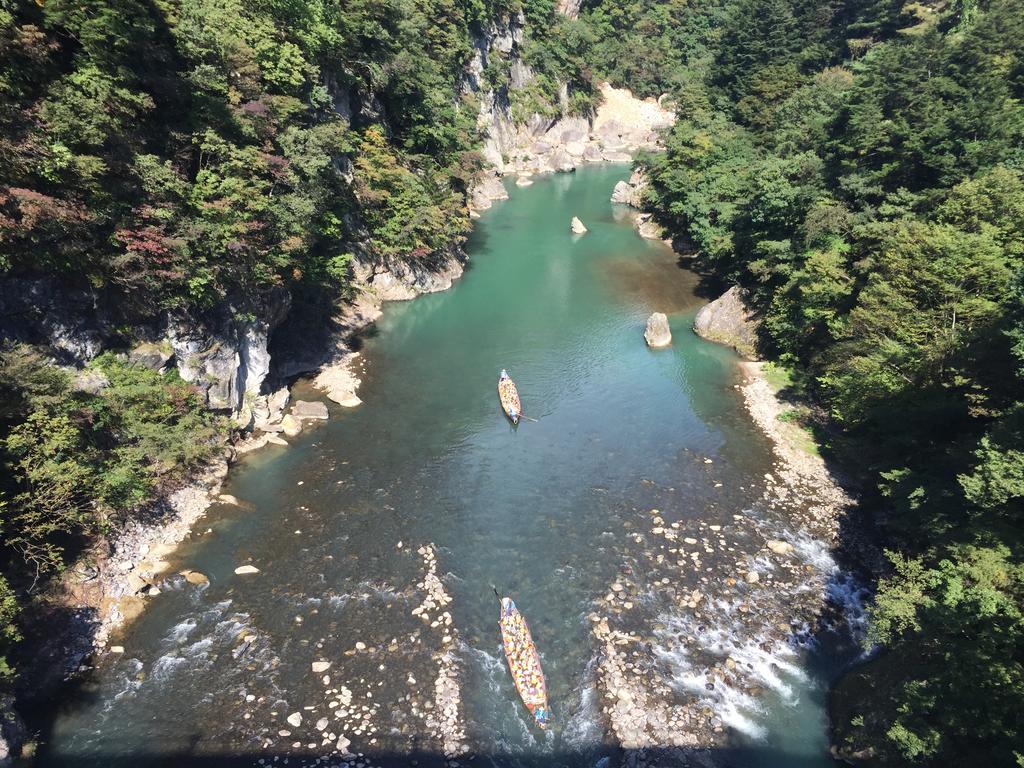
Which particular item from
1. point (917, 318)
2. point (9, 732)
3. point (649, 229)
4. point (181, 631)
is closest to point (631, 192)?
point (649, 229)

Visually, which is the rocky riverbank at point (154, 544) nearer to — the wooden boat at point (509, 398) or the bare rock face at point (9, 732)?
the bare rock face at point (9, 732)

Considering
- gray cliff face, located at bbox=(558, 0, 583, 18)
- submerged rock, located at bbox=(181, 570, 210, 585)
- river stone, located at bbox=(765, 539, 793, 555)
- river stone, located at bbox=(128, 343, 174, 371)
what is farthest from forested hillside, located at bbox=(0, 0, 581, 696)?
gray cliff face, located at bbox=(558, 0, 583, 18)

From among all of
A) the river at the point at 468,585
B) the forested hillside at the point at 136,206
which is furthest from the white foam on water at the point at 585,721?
the forested hillside at the point at 136,206

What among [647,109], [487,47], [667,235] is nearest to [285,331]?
[667,235]

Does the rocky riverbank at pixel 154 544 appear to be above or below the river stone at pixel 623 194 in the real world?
below

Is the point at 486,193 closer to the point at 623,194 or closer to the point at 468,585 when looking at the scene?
the point at 623,194

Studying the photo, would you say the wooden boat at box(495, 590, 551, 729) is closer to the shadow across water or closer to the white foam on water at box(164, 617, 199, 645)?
the shadow across water

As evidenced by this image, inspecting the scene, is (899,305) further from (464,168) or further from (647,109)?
(647,109)
